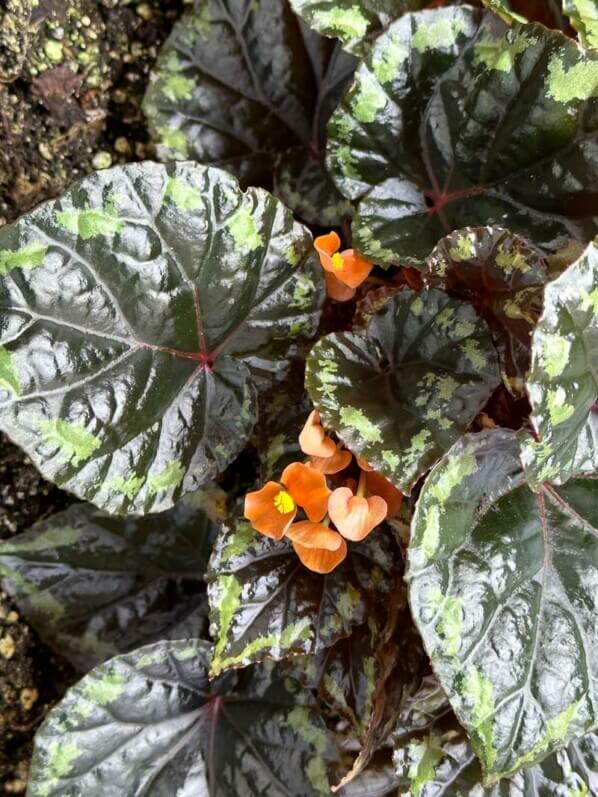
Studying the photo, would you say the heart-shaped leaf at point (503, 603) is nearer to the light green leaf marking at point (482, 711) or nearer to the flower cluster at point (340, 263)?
the light green leaf marking at point (482, 711)

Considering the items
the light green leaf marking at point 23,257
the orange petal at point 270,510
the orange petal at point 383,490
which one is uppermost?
the light green leaf marking at point 23,257

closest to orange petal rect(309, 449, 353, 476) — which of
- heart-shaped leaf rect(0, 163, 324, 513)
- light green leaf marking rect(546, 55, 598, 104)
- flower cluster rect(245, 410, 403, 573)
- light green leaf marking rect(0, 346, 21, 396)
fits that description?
flower cluster rect(245, 410, 403, 573)

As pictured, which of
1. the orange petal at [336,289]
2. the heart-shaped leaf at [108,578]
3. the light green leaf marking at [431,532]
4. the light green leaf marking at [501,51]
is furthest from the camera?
the heart-shaped leaf at [108,578]

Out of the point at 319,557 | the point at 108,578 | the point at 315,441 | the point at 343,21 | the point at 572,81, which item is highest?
the point at 343,21

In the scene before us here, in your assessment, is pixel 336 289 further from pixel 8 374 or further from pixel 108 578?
pixel 108 578

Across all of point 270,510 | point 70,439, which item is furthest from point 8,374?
point 270,510

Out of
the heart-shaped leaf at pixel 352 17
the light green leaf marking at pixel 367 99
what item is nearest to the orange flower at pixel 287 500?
the light green leaf marking at pixel 367 99

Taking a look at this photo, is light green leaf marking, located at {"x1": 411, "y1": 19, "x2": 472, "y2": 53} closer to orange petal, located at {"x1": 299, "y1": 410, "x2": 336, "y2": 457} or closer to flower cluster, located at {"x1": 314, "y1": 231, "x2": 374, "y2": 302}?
flower cluster, located at {"x1": 314, "y1": 231, "x2": 374, "y2": 302}
